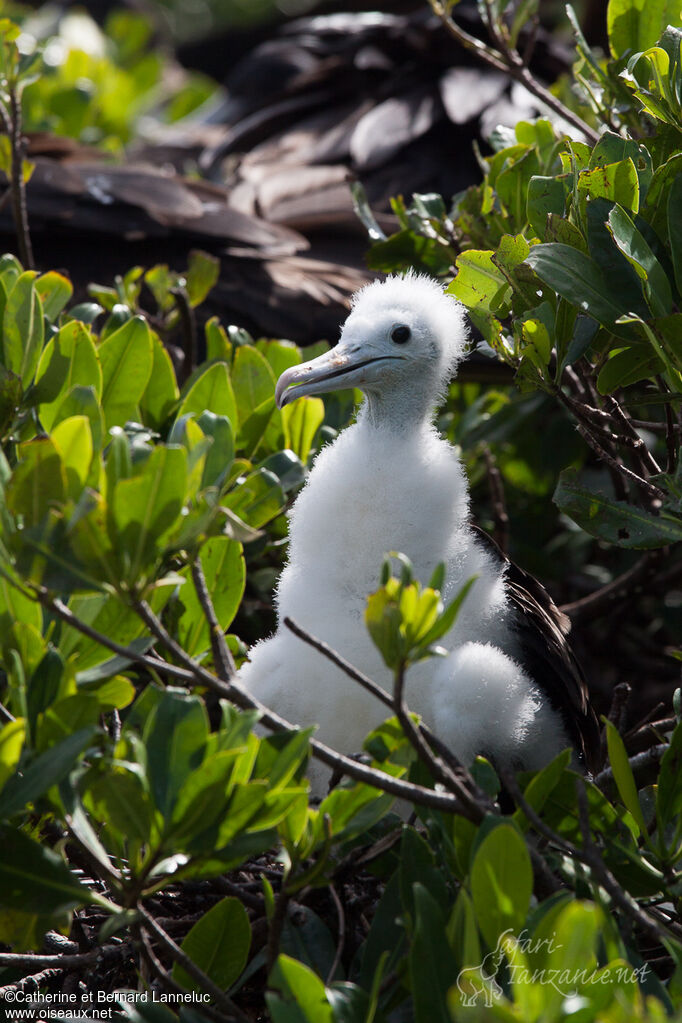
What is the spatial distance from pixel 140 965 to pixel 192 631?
506 mm

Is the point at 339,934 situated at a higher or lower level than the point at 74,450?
lower

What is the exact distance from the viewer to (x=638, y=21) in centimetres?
205

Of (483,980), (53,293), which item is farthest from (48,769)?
(53,293)

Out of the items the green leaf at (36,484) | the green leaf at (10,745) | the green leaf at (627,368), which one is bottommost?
the green leaf at (10,745)

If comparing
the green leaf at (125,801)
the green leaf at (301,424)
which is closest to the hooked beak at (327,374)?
the green leaf at (301,424)

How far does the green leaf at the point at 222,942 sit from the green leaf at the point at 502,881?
0.37m

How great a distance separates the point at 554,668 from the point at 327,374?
26.2 inches

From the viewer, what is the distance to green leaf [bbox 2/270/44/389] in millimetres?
1784

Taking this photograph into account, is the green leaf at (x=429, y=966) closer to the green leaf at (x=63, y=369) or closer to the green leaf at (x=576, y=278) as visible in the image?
the green leaf at (x=576, y=278)

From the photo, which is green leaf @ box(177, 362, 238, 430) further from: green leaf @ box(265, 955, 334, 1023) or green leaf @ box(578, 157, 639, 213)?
green leaf @ box(265, 955, 334, 1023)

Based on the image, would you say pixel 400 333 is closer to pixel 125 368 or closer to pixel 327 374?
pixel 327 374

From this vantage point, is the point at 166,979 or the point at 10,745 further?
the point at 166,979

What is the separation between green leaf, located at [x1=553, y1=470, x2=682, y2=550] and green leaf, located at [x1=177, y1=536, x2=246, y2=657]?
0.51 meters

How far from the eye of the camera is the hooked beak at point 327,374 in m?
2.07
